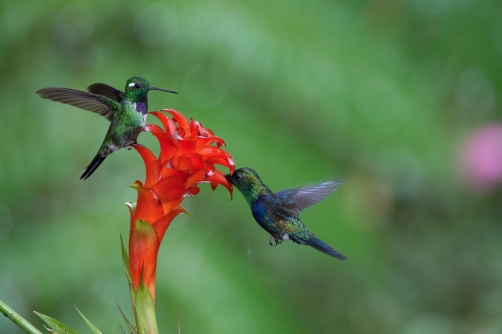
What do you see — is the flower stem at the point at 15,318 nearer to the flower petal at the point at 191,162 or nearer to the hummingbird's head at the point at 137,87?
the flower petal at the point at 191,162

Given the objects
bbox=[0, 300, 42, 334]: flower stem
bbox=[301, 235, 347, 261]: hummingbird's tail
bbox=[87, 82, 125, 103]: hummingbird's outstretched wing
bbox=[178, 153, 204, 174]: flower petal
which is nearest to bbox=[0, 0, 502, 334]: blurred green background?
bbox=[301, 235, 347, 261]: hummingbird's tail

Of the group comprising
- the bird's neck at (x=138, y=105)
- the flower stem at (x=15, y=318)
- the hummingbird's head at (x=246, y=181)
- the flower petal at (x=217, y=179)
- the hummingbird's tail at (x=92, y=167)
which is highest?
the hummingbird's head at (x=246, y=181)

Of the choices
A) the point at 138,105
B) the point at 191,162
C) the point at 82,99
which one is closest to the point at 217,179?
the point at 191,162

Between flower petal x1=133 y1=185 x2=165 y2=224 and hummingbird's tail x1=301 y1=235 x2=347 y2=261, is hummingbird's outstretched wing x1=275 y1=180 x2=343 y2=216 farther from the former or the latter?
flower petal x1=133 y1=185 x2=165 y2=224

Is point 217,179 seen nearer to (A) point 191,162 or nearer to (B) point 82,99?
(A) point 191,162

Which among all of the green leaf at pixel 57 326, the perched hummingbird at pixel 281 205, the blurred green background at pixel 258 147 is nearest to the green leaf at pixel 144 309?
the green leaf at pixel 57 326

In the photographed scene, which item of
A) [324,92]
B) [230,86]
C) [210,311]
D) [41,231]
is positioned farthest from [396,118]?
[41,231]
